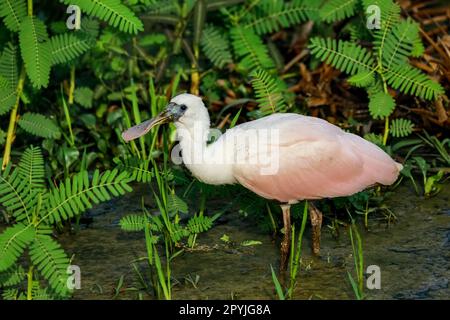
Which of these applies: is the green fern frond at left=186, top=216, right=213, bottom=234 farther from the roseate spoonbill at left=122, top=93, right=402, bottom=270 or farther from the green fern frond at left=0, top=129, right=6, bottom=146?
the green fern frond at left=0, top=129, right=6, bottom=146

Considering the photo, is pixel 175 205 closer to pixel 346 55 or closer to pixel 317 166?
pixel 317 166

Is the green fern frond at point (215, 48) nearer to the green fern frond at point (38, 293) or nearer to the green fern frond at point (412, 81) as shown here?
the green fern frond at point (412, 81)

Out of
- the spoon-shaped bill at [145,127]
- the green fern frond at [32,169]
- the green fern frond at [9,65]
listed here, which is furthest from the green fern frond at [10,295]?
the green fern frond at [9,65]

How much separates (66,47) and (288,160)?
2.14 metres

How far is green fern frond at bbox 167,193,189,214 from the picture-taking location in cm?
594

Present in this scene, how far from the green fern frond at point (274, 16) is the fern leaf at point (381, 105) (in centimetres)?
132

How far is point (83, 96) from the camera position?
742cm

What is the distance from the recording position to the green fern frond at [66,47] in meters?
6.73

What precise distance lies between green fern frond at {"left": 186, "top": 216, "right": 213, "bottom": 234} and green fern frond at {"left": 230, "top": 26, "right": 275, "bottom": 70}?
209 cm

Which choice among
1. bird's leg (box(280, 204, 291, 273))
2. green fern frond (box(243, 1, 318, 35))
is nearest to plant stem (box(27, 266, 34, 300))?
bird's leg (box(280, 204, 291, 273))

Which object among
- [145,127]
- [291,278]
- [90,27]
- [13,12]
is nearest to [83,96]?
[90,27]

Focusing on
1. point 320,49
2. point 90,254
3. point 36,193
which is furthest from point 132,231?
point 320,49

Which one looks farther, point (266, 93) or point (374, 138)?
point (374, 138)
